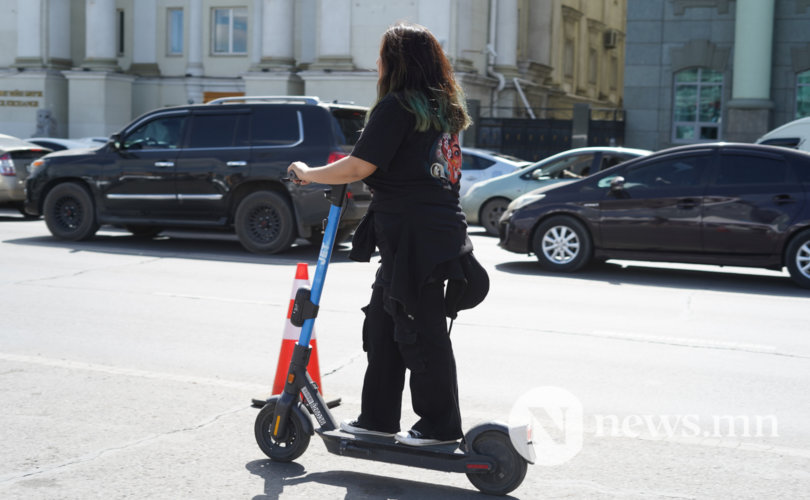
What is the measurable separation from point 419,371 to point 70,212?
38.6ft

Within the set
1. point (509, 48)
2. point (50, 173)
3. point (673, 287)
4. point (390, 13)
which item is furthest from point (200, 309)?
point (509, 48)

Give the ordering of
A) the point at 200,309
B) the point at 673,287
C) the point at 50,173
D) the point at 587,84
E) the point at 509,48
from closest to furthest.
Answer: the point at 200,309 < the point at 673,287 < the point at 50,173 < the point at 509,48 < the point at 587,84

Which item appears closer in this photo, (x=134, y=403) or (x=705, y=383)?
(x=134, y=403)

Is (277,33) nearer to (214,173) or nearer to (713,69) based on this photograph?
(713,69)

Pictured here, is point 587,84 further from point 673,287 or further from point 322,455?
point 322,455

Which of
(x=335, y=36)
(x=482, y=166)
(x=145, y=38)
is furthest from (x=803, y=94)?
(x=145, y=38)

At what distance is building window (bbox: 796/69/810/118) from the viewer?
2786 centimetres

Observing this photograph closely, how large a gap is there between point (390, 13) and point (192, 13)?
9328 millimetres

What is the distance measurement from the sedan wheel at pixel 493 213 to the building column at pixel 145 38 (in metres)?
25.3

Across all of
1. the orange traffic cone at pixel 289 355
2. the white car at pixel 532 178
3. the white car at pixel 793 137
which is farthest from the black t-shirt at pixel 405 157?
the white car at pixel 793 137

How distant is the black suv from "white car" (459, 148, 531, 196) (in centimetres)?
594

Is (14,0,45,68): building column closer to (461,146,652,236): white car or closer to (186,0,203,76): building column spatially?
(186,0,203,76): building column

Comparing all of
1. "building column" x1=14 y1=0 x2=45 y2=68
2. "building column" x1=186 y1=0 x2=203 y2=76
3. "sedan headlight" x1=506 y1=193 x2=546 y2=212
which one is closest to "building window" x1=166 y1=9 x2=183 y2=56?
"building column" x1=186 y1=0 x2=203 y2=76

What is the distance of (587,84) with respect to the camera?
4797cm
